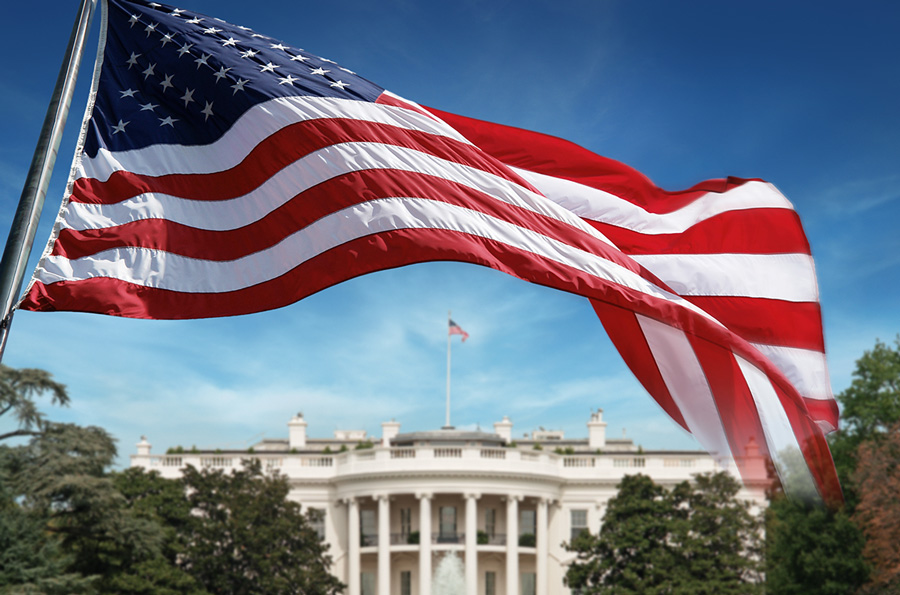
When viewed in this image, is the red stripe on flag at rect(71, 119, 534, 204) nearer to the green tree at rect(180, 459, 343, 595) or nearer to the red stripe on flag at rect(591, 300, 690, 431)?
the red stripe on flag at rect(591, 300, 690, 431)

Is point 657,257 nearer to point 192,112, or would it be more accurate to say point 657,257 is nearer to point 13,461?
point 192,112

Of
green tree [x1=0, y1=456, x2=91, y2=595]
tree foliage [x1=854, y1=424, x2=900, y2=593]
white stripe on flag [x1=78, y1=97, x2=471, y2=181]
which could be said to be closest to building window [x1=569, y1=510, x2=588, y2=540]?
tree foliage [x1=854, y1=424, x2=900, y2=593]

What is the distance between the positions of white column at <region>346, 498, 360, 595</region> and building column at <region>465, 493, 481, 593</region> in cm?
607

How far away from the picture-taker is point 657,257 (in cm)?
809

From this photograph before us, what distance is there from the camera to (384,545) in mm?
53938

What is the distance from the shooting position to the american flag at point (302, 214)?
21.1 ft

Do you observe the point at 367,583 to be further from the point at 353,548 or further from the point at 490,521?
the point at 490,521

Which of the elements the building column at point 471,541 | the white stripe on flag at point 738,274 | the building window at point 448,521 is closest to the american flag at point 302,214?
the white stripe on flag at point 738,274

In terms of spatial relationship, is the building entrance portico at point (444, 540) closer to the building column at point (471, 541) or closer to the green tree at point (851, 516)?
the building column at point (471, 541)

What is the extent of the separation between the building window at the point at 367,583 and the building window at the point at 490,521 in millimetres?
6598

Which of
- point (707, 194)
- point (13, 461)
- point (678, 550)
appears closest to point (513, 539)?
point (678, 550)

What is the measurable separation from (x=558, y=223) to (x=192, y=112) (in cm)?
252

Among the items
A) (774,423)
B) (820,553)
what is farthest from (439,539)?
(774,423)

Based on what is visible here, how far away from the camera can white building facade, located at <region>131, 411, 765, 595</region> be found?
2120 inches
